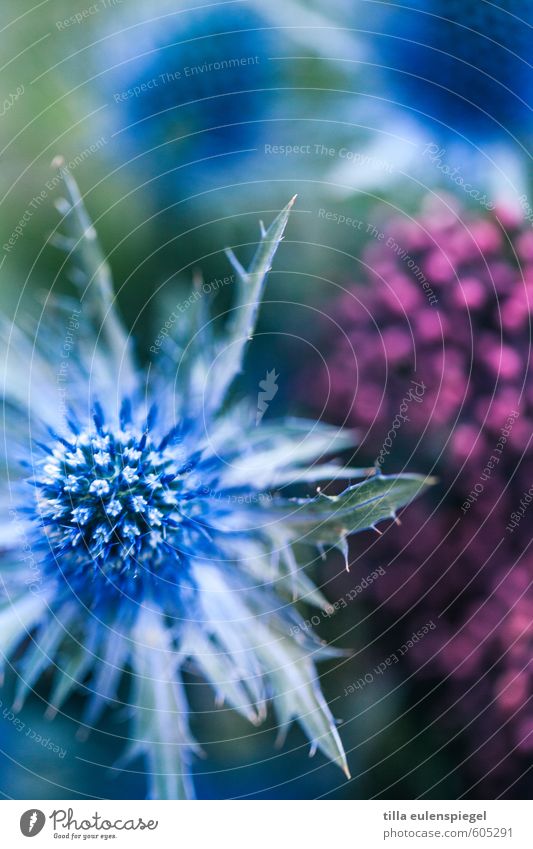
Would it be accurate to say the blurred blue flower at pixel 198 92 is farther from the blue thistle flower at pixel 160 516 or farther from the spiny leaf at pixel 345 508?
the spiny leaf at pixel 345 508

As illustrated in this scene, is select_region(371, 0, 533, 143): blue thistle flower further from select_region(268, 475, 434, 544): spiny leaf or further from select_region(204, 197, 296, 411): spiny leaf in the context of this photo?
select_region(268, 475, 434, 544): spiny leaf

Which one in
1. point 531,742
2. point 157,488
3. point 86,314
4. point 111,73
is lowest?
point 531,742

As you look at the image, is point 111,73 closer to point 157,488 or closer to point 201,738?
point 157,488

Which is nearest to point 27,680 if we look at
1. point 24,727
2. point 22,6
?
point 24,727

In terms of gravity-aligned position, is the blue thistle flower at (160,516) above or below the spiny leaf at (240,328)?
below

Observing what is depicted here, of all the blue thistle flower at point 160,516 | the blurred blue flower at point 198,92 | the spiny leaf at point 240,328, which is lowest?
the blue thistle flower at point 160,516

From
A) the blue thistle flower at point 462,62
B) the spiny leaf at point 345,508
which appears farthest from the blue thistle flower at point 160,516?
the blue thistle flower at point 462,62

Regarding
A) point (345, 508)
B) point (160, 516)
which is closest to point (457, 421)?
point (345, 508)

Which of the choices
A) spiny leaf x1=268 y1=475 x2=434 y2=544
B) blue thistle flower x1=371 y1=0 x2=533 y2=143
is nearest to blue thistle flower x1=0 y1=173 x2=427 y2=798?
spiny leaf x1=268 y1=475 x2=434 y2=544
